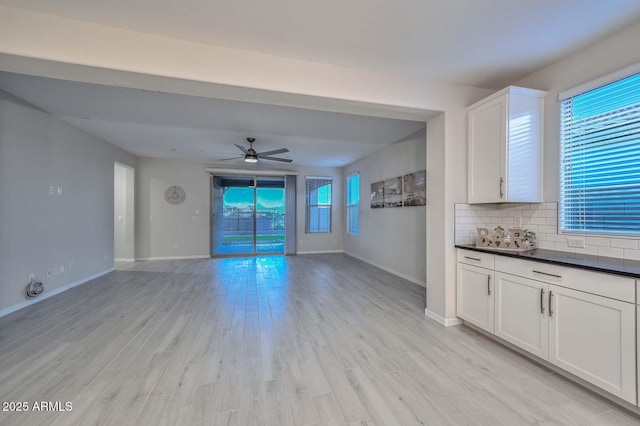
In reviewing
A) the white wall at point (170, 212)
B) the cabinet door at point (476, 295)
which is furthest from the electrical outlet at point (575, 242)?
the white wall at point (170, 212)

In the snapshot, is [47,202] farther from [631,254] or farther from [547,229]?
[631,254]

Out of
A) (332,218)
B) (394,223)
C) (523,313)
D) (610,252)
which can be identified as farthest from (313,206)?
(610,252)

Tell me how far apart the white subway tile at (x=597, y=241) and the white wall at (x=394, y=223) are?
2.27 metres

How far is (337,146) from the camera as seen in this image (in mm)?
5547

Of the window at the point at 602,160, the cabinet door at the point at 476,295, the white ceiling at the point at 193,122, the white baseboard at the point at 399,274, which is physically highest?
the white ceiling at the point at 193,122

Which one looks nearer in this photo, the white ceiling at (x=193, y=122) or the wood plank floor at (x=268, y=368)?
the wood plank floor at (x=268, y=368)

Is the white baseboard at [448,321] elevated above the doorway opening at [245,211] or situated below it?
below

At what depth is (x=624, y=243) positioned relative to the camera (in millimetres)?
1957

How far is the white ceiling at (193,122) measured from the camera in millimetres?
3080

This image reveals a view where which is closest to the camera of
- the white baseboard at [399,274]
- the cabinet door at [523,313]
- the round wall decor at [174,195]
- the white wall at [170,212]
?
the cabinet door at [523,313]

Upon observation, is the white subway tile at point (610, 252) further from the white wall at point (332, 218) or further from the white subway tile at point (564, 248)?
the white wall at point (332, 218)

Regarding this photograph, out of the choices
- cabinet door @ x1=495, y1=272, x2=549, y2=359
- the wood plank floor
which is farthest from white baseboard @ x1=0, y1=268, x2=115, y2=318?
cabinet door @ x1=495, y1=272, x2=549, y2=359

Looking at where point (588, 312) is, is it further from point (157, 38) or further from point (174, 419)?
point (157, 38)

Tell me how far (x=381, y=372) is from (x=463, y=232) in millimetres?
1811
